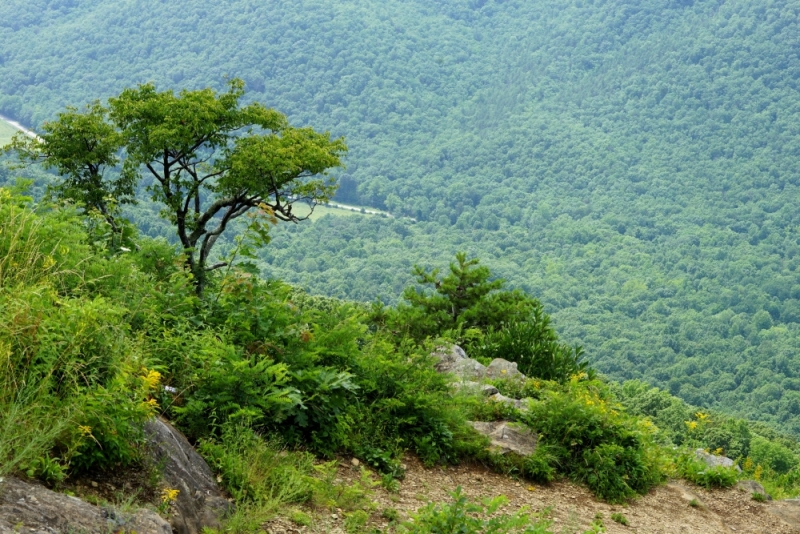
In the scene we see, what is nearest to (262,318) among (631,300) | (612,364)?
(612,364)

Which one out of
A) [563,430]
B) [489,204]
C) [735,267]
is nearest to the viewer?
[563,430]

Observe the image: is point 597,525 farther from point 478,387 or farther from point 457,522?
point 478,387

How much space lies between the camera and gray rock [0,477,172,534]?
3.52 meters

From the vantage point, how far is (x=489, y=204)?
156 m

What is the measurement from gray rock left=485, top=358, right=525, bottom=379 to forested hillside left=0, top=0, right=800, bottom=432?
67284 mm

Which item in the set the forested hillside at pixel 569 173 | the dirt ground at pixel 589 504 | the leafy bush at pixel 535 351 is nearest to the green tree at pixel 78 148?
the leafy bush at pixel 535 351

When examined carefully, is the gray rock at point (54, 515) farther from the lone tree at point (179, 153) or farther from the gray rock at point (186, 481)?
the lone tree at point (179, 153)

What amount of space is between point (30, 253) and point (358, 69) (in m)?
198

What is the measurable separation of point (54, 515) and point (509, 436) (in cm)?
455

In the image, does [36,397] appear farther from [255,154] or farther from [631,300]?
[631,300]

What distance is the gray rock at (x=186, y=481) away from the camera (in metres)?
4.38

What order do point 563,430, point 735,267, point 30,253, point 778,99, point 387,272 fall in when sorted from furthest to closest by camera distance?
point 778,99 → point 735,267 → point 387,272 → point 563,430 → point 30,253

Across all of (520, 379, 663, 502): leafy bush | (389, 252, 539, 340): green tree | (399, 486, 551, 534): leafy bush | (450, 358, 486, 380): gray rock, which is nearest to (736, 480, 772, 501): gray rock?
(520, 379, 663, 502): leafy bush

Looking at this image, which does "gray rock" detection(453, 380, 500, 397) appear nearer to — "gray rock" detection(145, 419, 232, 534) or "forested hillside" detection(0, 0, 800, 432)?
"gray rock" detection(145, 419, 232, 534)
